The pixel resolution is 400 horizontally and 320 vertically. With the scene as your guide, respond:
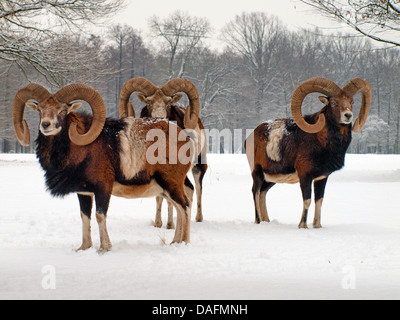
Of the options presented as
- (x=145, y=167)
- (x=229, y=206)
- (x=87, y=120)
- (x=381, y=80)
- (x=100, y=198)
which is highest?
(x=381, y=80)

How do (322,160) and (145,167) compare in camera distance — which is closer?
(145,167)

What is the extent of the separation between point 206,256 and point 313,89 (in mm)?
4672

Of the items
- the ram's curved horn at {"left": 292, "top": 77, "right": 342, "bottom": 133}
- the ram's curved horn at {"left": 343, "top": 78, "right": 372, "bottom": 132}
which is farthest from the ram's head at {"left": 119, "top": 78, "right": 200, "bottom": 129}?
the ram's curved horn at {"left": 343, "top": 78, "right": 372, "bottom": 132}

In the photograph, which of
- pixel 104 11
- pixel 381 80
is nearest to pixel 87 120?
pixel 104 11

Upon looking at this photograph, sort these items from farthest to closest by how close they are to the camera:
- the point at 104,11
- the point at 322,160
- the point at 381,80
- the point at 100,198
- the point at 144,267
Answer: the point at 381,80 → the point at 104,11 → the point at 322,160 → the point at 100,198 → the point at 144,267

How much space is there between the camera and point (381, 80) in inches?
1570

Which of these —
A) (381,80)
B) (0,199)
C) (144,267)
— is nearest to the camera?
(144,267)

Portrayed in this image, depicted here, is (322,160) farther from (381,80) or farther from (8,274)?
(381,80)

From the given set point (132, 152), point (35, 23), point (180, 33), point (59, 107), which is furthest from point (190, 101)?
point (180, 33)

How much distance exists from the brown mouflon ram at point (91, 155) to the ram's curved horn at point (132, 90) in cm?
228

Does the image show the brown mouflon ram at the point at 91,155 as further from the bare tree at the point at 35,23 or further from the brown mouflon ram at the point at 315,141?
the bare tree at the point at 35,23

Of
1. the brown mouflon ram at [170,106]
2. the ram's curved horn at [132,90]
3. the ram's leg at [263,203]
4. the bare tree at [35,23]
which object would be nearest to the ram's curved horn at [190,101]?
the brown mouflon ram at [170,106]
